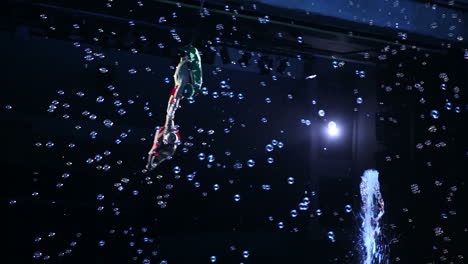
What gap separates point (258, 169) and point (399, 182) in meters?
2.24

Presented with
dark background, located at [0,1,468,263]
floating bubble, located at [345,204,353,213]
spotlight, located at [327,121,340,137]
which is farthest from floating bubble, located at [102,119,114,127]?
floating bubble, located at [345,204,353,213]

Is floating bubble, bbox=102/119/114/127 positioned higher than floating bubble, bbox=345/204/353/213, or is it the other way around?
floating bubble, bbox=102/119/114/127

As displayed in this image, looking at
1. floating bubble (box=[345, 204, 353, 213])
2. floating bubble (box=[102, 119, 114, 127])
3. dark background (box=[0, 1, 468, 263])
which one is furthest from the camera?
floating bubble (box=[345, 204, 353, 213])

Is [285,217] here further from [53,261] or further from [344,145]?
[53,261]

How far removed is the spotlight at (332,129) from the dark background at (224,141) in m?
0.11

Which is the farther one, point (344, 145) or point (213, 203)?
point (344, 145)

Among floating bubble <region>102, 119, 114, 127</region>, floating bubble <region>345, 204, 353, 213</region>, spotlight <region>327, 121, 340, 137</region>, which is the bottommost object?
floating bubble <region>345, 204, 353, 213</region>

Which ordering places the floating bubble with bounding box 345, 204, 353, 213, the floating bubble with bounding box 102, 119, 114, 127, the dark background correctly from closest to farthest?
the dark background → the floating bubble with bounding box 102, 119, 114, 127 → the floating bubble with bounding box 345, 204, 353, 213

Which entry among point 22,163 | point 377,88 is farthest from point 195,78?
point 377,88

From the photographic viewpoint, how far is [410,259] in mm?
5457

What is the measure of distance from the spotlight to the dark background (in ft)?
0.35

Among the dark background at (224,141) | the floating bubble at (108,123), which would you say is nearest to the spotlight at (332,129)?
the dark background at (224,141)

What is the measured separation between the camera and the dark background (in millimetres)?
5207

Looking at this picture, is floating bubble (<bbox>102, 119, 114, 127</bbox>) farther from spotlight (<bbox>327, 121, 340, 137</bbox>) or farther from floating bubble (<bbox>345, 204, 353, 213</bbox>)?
floating bubble (<bbox>345, 204, 353, 213</bbox>)
